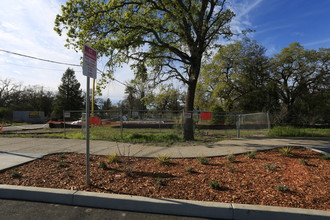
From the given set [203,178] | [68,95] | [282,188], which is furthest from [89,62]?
[68,95]

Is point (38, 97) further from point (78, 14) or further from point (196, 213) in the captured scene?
point (196, 213)

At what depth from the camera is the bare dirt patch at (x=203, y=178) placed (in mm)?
3465

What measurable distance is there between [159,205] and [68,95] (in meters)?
62.9

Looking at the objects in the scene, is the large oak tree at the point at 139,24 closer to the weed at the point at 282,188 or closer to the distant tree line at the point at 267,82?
the weed at the point at 282,188

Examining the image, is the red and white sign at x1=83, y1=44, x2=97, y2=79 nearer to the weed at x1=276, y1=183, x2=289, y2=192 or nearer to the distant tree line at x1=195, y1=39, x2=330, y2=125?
the weed at x1=276, y1=183, x2=289, y2=192

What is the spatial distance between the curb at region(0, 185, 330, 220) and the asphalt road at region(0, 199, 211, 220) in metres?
0.10

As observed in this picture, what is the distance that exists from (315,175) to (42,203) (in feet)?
18.1

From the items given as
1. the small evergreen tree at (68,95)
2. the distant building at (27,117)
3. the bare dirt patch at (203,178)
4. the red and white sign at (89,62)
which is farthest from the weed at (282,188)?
the small evergreen tree at (68,95)

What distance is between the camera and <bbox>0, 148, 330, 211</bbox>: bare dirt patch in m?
3.46

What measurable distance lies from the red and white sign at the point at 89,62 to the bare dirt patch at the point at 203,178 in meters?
2.21

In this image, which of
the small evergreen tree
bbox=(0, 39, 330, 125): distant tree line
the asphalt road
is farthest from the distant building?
the asphalt road

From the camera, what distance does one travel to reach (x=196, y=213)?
122 inches

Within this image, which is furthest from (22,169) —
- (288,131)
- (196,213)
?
(288,131)

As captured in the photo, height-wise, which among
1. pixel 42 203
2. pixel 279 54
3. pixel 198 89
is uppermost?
pixel 279 54
